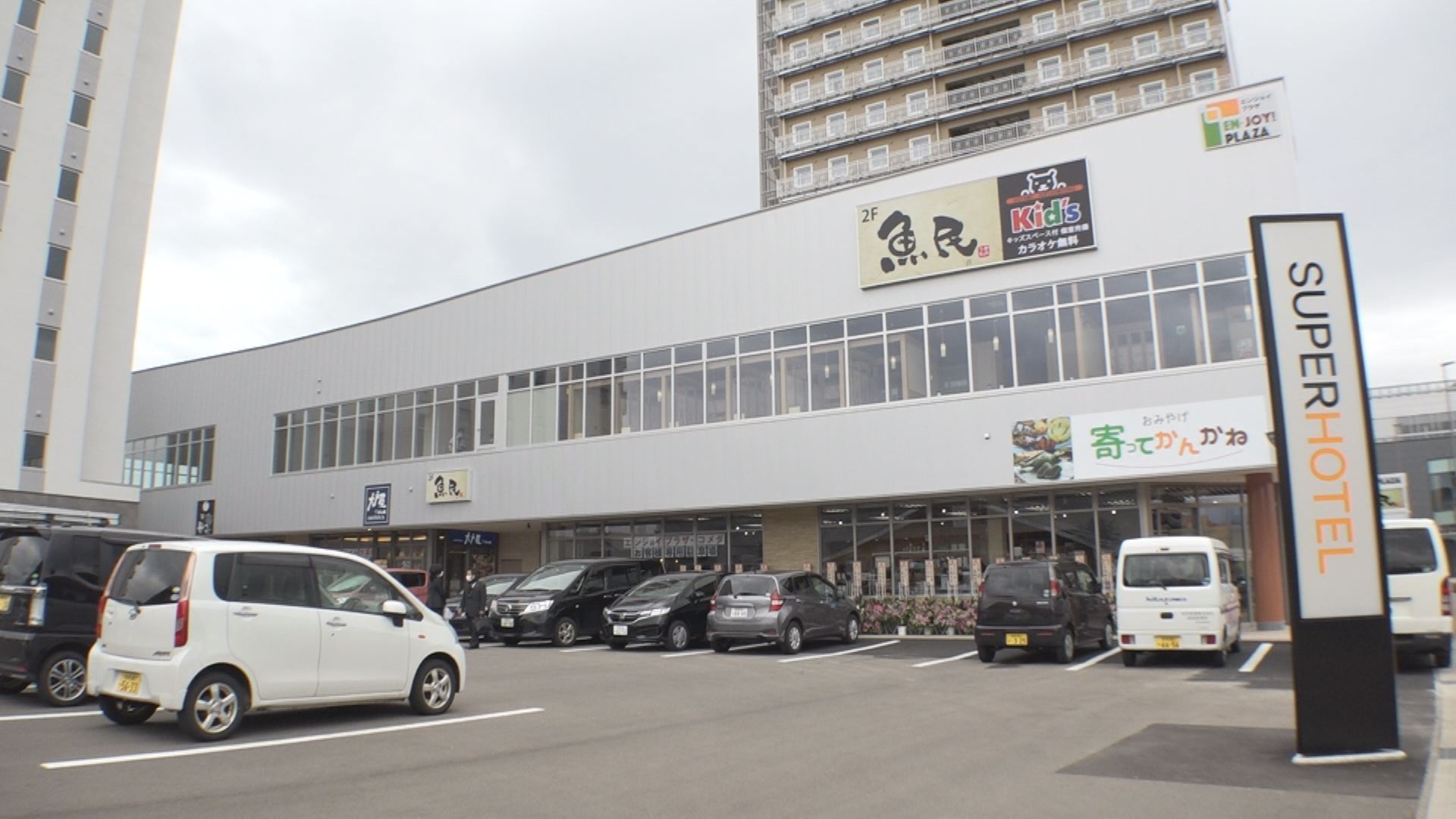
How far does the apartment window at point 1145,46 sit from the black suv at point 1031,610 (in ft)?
118

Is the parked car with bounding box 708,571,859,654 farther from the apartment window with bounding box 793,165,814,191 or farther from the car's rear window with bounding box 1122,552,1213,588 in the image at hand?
the apartment window with bounding box 793,165,814,191

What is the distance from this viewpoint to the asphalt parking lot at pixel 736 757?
6324 mm

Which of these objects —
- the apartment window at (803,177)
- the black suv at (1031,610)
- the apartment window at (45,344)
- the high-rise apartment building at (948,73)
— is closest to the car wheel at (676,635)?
the black suv at (1031,610)

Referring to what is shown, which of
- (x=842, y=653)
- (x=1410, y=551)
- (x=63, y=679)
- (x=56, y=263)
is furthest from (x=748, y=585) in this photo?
(x=56, y=263)

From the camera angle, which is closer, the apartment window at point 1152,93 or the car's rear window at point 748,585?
the car's rear window at point 748,585

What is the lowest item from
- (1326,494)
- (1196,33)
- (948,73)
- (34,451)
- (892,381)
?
(1326,494)

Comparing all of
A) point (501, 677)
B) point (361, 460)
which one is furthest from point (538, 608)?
point (361, 460)

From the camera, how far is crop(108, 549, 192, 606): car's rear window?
838 cm

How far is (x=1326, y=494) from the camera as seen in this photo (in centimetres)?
769

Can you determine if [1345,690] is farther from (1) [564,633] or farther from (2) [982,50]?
(2) [982,50]

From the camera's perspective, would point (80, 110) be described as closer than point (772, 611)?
No

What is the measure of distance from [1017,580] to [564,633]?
952cm

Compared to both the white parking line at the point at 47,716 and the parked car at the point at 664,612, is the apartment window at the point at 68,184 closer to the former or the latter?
the parked car at the point at 664,612

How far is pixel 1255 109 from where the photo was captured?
67.9ft
